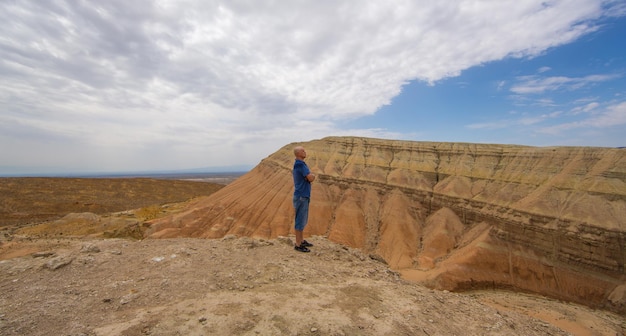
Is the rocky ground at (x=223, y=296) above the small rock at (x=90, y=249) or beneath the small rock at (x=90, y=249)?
beneath

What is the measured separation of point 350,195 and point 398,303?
23.6m

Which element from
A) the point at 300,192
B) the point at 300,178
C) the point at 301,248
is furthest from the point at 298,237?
the point at 300,178

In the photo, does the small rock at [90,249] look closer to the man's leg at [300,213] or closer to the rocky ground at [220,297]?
the rocky ground at [220,297]

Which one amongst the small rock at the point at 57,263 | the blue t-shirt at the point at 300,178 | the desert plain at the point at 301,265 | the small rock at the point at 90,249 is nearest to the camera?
the desert plain at the point at 301,265

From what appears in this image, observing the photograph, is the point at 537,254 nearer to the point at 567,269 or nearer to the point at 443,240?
the point at 567,269

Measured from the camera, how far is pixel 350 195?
94.9 ft

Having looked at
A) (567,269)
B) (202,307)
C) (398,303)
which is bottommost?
(567,269)

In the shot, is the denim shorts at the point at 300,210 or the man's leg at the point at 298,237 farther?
the denim shorts at the point at 300,210

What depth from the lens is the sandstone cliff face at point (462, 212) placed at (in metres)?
19.2

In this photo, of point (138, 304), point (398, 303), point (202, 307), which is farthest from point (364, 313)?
point (138, 304)

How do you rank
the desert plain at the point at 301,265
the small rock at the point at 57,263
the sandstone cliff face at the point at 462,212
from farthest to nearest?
the sandstone cliff face at the point at 462,212 < the small rock at the point at 57,263 < the desert plain at the point at 301,265

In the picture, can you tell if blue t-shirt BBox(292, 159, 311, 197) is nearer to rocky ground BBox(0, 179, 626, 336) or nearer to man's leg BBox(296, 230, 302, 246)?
man's leg BBox(296, 230, 302, 246)

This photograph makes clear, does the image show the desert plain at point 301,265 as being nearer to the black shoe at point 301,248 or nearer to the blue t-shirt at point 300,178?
the black shoe at point 301,248

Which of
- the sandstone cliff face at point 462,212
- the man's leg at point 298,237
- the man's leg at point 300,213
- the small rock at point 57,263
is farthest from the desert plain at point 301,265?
the man's leg at point 300,213
